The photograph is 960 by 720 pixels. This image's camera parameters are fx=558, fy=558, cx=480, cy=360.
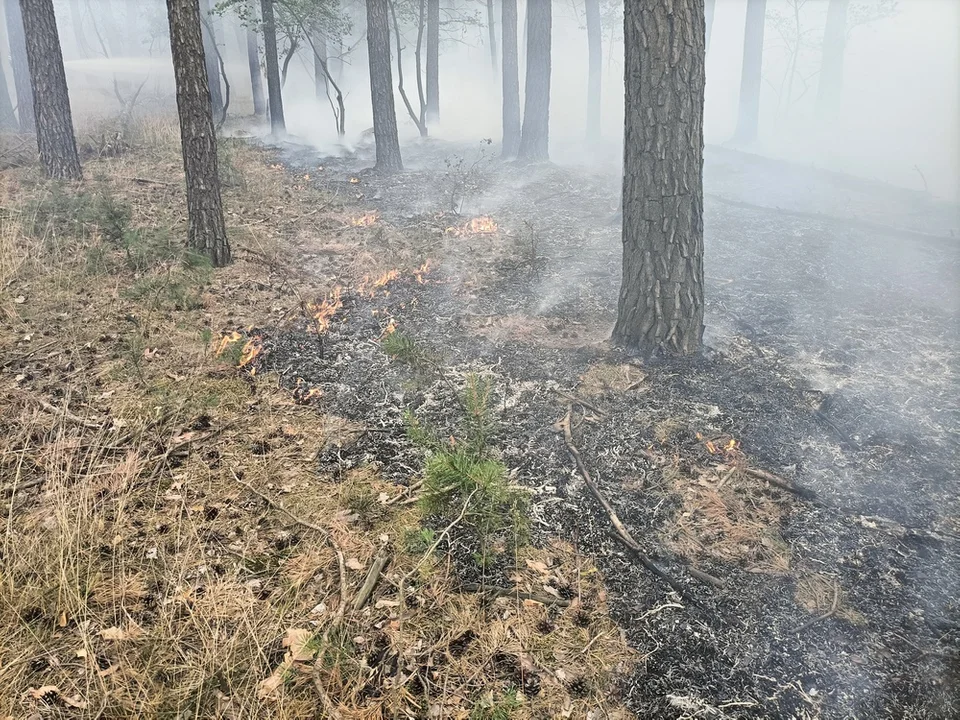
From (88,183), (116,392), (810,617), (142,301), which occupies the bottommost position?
(810,617)

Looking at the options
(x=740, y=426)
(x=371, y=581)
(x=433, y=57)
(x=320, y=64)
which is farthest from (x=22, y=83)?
(x=740, y=426)

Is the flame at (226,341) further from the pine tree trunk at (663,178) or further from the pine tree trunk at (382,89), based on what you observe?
the pine tree trunk at (382,89)

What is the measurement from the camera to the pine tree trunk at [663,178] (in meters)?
4.86

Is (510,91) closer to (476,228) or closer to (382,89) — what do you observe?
(382,89)

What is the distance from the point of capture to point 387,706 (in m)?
2.42

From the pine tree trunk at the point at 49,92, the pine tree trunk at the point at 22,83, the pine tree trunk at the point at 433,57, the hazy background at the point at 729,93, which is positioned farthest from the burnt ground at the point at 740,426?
the pine tree trunk at the point at 433,57

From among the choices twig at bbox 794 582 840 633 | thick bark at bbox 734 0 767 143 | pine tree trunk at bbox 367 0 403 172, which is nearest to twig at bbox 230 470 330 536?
twig at bbox 794 582 840 633

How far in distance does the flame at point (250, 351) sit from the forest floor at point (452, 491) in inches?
2.4

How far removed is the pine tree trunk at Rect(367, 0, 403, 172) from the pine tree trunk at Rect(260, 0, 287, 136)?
390 centimetres

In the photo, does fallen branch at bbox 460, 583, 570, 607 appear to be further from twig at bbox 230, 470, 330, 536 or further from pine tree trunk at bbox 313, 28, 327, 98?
pine tree trunk at bbox 313, 28, 327, 98

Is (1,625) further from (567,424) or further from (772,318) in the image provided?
(772,318)

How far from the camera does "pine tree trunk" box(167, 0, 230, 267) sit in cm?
650

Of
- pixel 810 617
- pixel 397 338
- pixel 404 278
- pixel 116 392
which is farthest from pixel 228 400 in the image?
pixel 810 617

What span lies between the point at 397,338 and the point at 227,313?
86.9 inches
